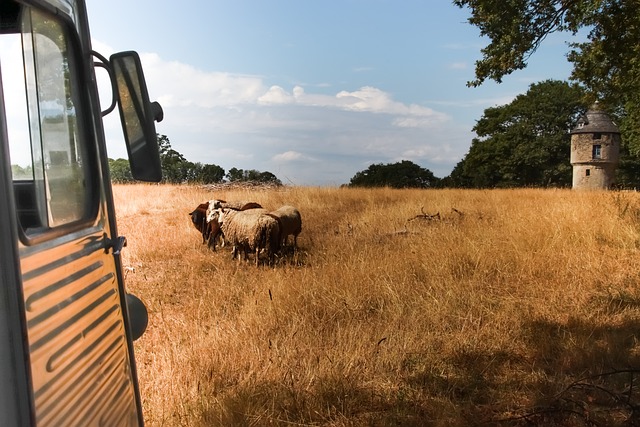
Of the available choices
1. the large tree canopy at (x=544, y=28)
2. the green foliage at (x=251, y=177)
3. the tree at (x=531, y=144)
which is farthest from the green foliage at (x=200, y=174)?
the tree at (x=531, y=144)

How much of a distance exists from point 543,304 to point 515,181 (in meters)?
46.3

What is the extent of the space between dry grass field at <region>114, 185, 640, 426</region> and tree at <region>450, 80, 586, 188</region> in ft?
134

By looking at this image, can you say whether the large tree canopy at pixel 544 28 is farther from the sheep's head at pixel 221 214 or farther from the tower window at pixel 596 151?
the tower window at pixel 596 151

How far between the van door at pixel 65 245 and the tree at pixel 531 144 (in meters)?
49.3

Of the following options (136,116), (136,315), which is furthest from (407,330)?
(136,116)

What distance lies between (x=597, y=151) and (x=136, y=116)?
49.2 metres

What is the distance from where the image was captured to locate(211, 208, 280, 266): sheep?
31.1ft

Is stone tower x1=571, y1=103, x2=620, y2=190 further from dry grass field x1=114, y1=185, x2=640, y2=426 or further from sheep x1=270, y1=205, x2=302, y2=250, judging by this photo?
sheep x1=270, y1=205, x2=302, y2=250

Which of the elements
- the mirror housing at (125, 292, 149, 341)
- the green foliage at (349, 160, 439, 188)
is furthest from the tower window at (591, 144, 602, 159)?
the mirror housing at (125, 292, 149, 341)

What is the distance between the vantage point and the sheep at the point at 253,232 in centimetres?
947

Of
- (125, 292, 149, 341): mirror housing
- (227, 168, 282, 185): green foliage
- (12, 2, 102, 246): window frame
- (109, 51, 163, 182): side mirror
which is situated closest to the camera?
(12, 2, 102, 246): window frame

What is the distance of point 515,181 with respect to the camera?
48875 mm

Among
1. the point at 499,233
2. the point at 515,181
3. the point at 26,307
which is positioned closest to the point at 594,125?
the point at 515,181

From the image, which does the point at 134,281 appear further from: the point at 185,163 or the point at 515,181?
the point at 515,181
